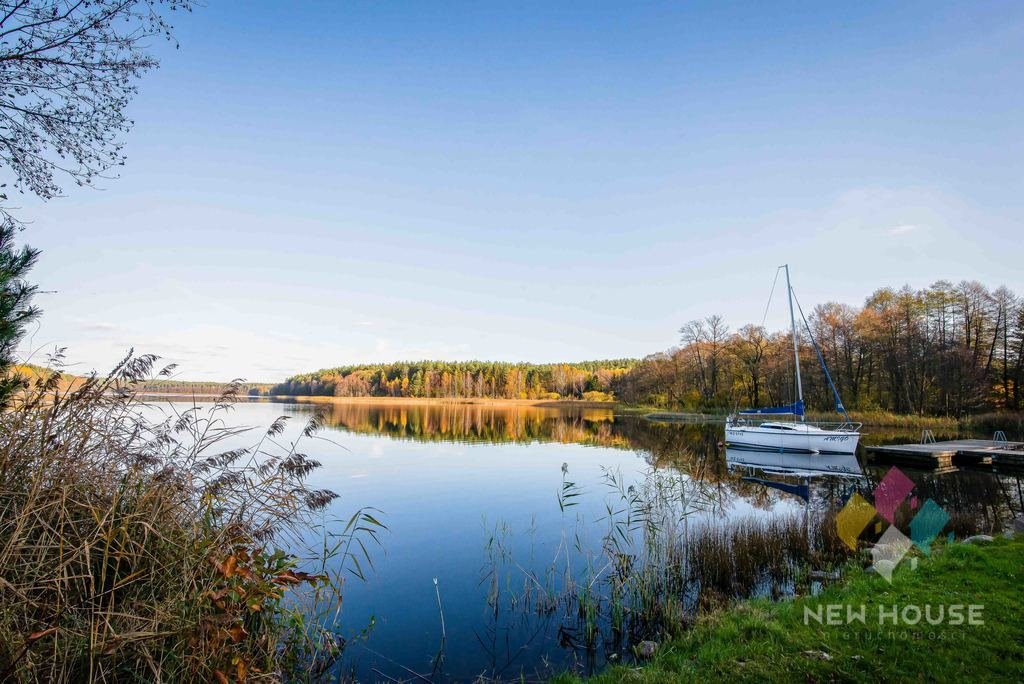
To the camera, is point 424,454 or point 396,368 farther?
point 396,368

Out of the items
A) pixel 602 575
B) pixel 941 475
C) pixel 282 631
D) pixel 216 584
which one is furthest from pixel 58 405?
pixel 941 475

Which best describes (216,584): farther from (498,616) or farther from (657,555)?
(657,555)

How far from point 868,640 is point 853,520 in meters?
8.64

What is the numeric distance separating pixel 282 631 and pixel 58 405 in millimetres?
3080

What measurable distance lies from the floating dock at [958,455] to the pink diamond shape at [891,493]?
3.22 m

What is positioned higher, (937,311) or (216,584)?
(937,311)

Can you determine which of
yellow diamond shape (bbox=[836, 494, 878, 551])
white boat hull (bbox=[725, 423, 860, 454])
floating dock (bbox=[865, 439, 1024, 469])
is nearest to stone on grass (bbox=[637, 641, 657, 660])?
yellow diamond shape (bbox=[836, 494, 878, 551])

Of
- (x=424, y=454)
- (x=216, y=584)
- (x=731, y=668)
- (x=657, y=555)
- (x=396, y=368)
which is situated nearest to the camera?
(x=216, y=584)

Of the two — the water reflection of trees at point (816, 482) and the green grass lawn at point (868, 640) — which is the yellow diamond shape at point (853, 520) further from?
the green grass lawn at point (868, 640)

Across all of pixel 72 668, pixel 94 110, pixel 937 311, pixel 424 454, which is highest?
pixel 937 311

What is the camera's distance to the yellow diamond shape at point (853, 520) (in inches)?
431

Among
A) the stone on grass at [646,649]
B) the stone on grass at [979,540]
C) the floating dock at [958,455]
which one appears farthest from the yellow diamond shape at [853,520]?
the floating dock at [958,455]

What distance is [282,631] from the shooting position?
5172mm

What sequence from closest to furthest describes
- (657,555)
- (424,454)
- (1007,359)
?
1. (657,555)
2. (424,454)
3. (1007,359)
